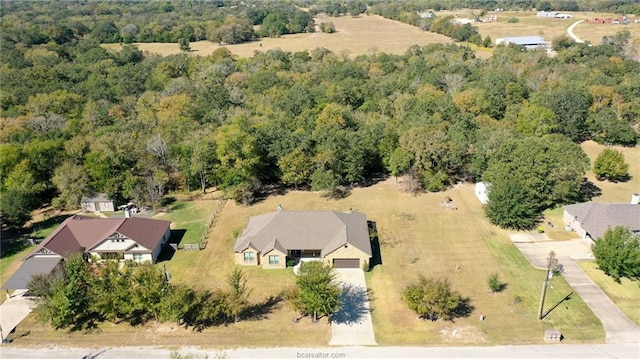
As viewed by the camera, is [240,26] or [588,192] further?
[240,26]

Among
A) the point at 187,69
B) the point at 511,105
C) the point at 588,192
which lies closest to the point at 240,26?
the point at 187,69

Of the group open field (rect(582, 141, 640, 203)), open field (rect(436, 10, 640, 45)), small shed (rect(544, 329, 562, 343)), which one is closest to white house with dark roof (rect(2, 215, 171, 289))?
small shed (rect(544, 329, 562, 343))

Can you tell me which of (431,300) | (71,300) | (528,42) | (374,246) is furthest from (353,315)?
(528,42)

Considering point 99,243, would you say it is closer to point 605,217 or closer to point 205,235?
point 205,235

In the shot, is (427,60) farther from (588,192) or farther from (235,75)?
(588,192)

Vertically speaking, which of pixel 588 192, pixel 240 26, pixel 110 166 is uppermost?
pixel 240 26

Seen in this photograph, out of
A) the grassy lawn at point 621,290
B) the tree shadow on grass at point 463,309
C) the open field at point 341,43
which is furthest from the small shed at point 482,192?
the open field at point 341,43

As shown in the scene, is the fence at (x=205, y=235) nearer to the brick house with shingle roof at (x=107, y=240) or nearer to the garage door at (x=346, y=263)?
the brick house with shingle roof at (x=107, y=240)
